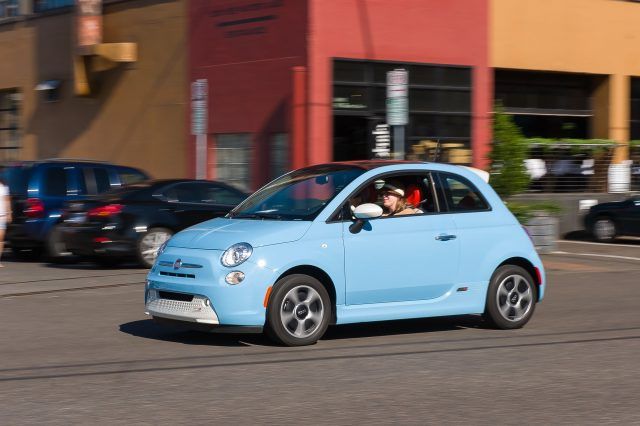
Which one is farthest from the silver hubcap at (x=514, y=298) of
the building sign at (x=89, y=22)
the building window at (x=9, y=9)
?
the building window at (x=9, y=9)

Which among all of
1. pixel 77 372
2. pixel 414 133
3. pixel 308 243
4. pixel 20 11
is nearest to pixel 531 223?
pixel 414 133

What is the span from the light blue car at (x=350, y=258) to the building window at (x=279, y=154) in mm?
12095

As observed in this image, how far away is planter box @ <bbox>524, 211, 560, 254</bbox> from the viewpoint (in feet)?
66.6

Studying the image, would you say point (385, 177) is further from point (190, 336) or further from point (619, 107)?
point (619, 107)

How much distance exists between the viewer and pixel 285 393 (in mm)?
7594

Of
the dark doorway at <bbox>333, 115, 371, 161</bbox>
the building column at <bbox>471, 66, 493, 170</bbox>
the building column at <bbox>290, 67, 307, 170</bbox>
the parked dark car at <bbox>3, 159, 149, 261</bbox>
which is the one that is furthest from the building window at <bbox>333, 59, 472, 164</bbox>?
the parked dark car at <bbox>3, 159, 149, 261</bbox>

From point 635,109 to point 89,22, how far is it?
47.5 feet

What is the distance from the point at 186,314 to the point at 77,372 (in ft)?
4.27

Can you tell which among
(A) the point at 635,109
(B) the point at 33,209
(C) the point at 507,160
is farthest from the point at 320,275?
(A) the point at 635,109

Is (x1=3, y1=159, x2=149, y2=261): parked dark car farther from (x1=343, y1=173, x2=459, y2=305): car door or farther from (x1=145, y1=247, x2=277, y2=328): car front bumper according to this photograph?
(x1=343, y1=173, x2=459, y2=305): car door

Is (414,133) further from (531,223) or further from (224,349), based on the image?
(224,349)

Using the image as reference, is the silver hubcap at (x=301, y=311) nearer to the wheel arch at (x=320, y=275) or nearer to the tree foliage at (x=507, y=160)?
the wheel arch at (x=320, y=275)

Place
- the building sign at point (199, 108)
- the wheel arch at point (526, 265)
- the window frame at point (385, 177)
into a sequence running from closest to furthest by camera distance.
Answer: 1. the window frame at point (385, 177)
2. the wheel arch at point (526, 265)
3. the building sign at point (199, 108)

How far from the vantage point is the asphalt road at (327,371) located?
22.9 ft
